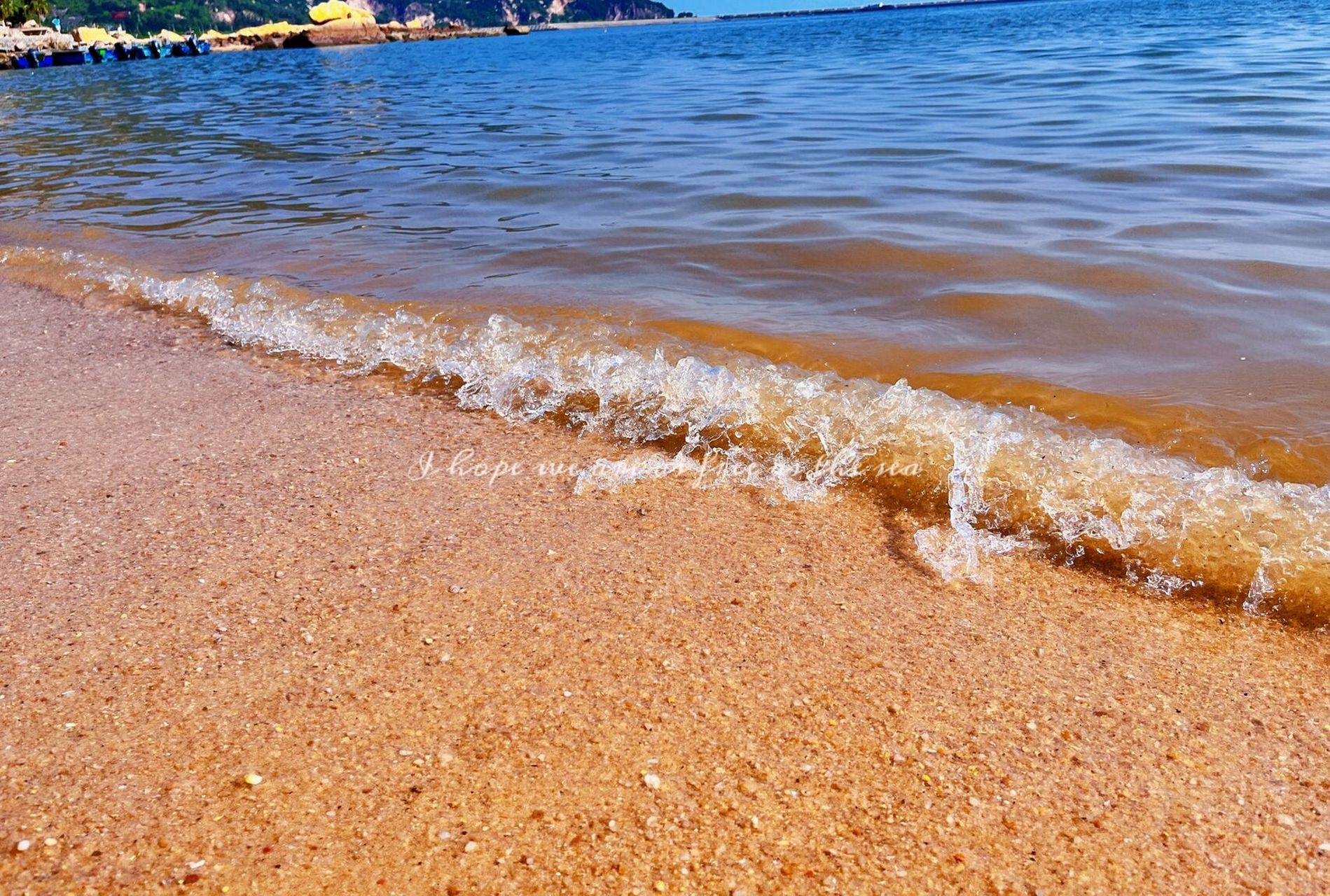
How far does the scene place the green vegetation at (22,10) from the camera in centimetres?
5378

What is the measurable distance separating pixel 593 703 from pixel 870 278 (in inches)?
139

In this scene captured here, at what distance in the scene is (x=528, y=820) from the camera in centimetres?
170

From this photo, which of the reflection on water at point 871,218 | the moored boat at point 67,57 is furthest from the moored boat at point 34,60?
the reflection on water at point 871,218

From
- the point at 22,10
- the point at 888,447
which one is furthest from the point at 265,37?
the point at 888,447

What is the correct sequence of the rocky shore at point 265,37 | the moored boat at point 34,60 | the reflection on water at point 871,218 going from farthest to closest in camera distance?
the rocky shore at point 265,37 → the moored boat at point 34,60 → the reflection on water at point 871,218

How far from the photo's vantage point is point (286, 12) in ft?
388

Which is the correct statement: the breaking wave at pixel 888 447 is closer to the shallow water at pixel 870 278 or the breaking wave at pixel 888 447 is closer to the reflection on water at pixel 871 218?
the shallow water at pixel 870 278

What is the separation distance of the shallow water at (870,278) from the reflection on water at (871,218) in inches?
1.2

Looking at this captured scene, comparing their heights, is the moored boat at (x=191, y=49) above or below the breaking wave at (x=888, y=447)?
above

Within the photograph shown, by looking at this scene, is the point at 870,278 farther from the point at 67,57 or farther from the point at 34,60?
the point at 67,57

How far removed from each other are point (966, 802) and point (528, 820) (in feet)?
2.69

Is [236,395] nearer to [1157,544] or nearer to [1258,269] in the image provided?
[1157,544]

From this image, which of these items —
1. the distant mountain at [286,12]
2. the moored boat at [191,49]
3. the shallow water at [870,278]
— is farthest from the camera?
the distant mountain at [286,12]

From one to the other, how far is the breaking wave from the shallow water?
1 cm
